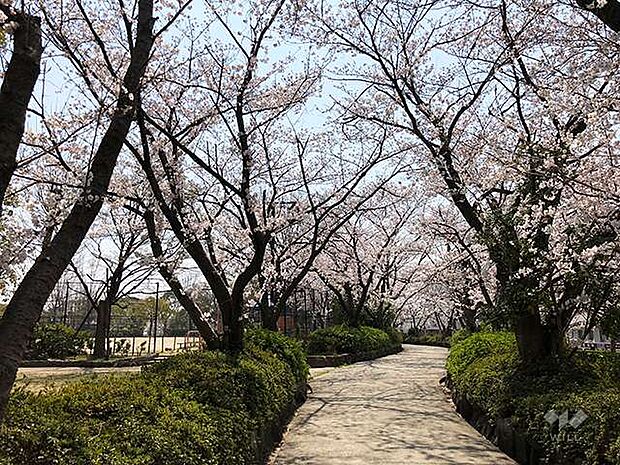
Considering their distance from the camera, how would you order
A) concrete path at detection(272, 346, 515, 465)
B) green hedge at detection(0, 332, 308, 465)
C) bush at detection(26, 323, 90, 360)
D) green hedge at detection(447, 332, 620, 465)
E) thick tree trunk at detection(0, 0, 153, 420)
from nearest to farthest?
thick tree trunk at detection(0, 0, 153, 420) → green hedge at detection(0, 332, 308, 465) → green hedge at detection(447, 332, 620, 465) → concrete path at detection(272, 346, 515, 465) → bush at detection(26, 323, 90, 360)

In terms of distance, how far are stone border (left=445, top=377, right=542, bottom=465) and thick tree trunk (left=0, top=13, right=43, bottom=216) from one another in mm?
4821

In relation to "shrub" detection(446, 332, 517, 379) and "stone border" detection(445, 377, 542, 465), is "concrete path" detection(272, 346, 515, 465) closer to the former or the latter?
"stone border" detection(445, 377, 542, 465)

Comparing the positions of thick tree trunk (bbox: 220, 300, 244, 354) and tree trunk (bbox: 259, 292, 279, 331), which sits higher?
tree trunk (bbox: 259, 292, 279, 331)

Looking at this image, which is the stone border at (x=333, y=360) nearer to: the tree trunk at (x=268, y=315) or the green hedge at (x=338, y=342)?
the green hedge at (x=338, y=342)

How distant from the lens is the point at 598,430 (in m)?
4.06

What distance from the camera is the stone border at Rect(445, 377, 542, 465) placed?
5.14 metres

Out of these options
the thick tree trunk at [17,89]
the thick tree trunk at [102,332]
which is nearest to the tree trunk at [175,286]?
the thick tree trunk at [17,89]

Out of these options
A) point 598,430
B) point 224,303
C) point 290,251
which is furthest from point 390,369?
point 598,430

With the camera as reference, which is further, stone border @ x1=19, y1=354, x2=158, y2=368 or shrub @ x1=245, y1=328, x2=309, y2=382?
stone border @ x1=19, y1=354, x2=158, y2=368

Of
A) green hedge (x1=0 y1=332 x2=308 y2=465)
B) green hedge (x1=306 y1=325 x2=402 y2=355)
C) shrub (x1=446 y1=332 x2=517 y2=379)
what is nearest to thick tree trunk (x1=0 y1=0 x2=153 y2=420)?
green hedge (x1=0 y1=332 x2=308 y2=465)

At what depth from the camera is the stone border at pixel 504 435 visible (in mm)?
5141

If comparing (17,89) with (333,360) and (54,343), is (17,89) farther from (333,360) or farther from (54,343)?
(54,343)

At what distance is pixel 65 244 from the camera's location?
8.25 ft

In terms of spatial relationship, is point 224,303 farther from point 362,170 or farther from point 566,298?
point 362,170
